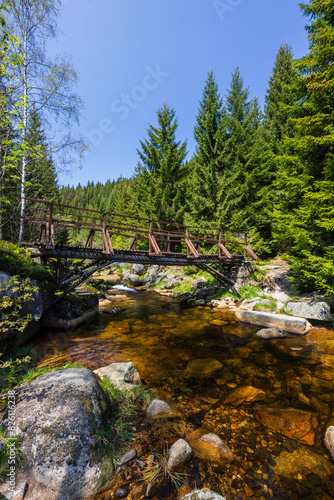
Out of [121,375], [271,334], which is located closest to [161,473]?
[121,375]

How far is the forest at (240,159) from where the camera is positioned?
25.9 ft

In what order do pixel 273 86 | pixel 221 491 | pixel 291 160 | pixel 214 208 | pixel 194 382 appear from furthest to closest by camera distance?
1. pixel 273 86
2. pixel 214 208
3. pixel 291 160
4. pixel 194 382
5. pixel 221 491

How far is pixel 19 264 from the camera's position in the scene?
6.41 metres

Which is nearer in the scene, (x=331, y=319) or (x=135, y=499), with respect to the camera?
(x=135, y=499)

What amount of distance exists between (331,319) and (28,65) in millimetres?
16659

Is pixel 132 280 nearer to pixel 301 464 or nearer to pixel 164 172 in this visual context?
pixel 164 172

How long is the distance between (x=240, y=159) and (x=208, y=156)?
2947 millimetres

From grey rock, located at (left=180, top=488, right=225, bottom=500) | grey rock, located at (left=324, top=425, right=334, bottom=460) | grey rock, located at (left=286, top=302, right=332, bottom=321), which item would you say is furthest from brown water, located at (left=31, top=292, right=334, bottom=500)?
grey rock, located at (left=286, top=302, right=332, bottom=321)

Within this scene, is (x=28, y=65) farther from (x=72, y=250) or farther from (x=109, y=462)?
(x=109, y=462)

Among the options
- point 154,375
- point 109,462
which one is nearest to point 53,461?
point 109,462

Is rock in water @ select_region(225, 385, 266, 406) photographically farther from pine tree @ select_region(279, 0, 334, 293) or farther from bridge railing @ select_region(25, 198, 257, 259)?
pine tree @ select_region(279, 0, 334, 293)

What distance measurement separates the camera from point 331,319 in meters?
8.23

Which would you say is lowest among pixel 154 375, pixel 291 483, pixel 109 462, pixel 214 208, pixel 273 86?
pixel 154 375

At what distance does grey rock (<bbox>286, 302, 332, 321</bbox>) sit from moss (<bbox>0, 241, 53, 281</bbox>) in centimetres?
1090
